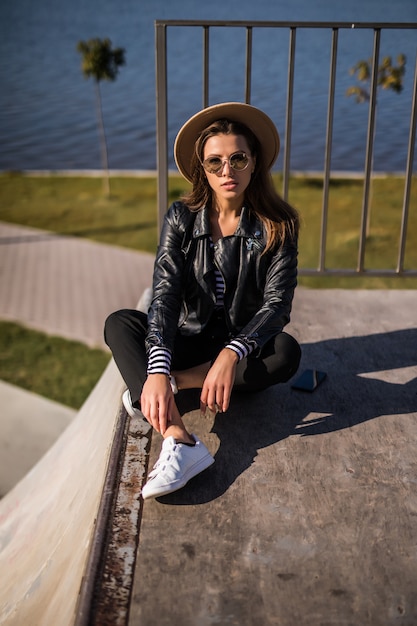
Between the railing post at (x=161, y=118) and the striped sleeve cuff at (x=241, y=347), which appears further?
the railing post at (x=161, y=118)

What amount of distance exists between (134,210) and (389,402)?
20634 millimetres

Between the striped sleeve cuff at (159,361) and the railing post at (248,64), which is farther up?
the railing post at (248,64)

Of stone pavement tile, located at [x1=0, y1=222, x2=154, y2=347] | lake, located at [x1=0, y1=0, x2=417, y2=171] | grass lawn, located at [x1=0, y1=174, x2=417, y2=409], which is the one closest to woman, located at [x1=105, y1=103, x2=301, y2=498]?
grass lawn, located at [x1=0, y1=174, x2=417, y2=409]

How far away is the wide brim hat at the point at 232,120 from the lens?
7.96 ft

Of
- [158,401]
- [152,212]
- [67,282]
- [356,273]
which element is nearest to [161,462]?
[158,401]

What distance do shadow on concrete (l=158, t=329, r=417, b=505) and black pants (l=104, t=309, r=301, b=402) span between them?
0.12 meters

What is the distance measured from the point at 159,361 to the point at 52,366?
22.7 ft

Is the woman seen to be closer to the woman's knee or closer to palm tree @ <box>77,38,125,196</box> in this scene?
the woman's knee

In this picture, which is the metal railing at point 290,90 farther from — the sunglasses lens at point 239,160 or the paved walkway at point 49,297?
the paved walkway at point 49,297

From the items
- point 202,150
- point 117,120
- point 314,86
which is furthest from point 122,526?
point 117,120

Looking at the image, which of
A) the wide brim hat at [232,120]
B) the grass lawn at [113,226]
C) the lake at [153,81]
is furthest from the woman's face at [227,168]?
the lake at [153,81]

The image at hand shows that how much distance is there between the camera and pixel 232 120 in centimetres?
246

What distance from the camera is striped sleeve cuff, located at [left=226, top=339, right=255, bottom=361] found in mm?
2277

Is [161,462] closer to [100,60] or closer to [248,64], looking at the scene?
[248,64]
